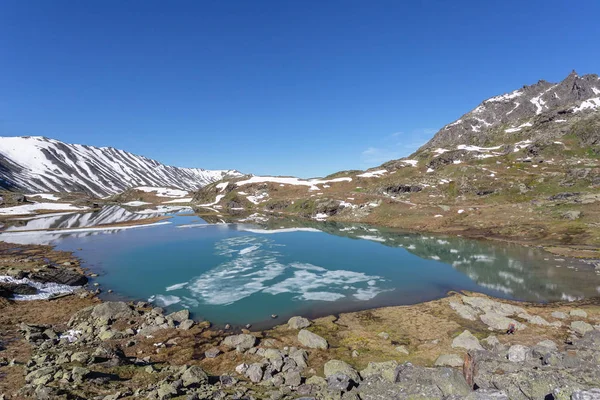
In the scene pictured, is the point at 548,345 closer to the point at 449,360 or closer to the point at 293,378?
the point at 449,360

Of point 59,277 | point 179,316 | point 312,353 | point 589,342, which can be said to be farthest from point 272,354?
point 59,277

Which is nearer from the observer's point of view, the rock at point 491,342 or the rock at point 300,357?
the rock at point 300,357

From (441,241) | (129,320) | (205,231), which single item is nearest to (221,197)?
(205,231)

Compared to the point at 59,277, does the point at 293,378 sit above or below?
below

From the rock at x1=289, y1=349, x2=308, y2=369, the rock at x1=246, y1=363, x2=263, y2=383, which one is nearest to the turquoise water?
the rock at x1=289, y1=349, x2=308, y2=369

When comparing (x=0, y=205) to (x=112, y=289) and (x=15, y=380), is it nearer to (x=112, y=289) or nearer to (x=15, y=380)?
(x=112, y=289)

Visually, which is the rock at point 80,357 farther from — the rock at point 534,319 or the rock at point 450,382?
the rock at point 534,319

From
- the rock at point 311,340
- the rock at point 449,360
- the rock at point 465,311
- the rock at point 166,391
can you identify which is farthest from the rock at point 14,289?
the rock at point 465,311
